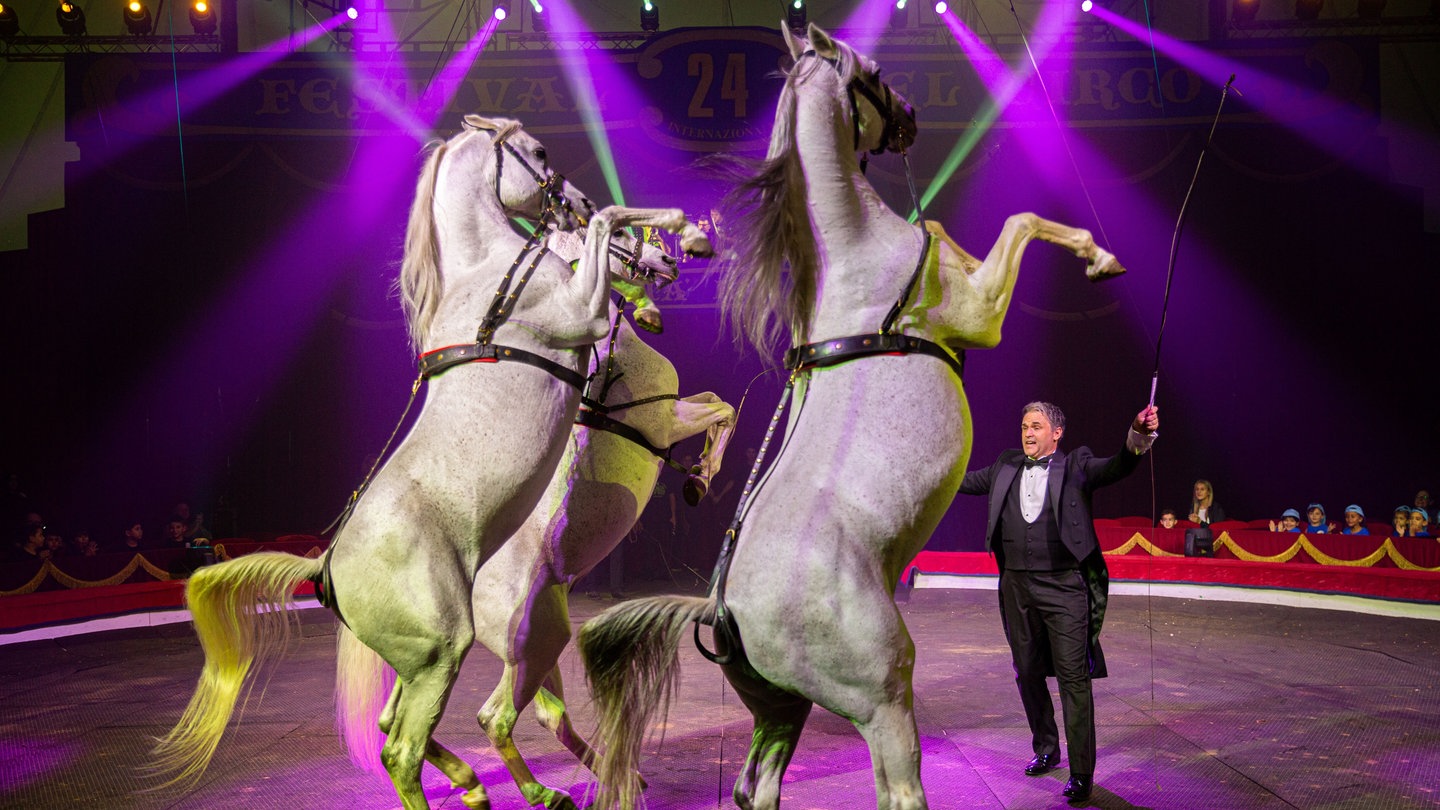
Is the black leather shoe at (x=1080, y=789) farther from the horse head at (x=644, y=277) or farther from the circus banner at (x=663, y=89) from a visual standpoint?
the circus banner at (x=663, y=89)

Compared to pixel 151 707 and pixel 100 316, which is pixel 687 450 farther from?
pixel 151 707

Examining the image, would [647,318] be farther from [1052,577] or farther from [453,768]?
[1052,577]

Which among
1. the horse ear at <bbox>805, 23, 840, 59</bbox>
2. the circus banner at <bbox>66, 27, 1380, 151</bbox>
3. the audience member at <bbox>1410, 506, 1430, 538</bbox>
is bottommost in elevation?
the audience member at <bbox>1410, 506, 1430, 538</bbox>

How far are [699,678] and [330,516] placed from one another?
8.53 m

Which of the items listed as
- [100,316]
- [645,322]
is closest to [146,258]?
[100,316]

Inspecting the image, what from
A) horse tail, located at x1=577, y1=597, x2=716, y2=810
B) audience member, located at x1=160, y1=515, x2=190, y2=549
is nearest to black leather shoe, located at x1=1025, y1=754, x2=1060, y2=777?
horse tail, located at x1=577, y1=597, x2=716, y2=810

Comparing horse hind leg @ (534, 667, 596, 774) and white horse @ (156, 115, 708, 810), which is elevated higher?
white horse @ (156, 115, 708, 810)

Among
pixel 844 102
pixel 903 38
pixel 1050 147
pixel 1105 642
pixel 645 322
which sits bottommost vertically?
pixel 1105 642

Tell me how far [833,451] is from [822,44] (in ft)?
3.78

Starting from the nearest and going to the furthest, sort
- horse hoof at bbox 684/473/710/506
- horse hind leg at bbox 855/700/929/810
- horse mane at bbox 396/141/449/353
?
1. horse hind leg at bbox 855/700/929/810
2. horse mane at bbox 396/141/449/353
3. horse hoof at bbox 684/473/710/506

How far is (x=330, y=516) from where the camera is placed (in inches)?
519

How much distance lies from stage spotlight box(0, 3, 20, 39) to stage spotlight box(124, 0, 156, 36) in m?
1.15

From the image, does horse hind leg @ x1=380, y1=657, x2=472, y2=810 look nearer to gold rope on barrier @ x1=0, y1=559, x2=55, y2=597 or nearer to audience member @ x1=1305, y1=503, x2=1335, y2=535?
gold rope on barrier @ x1=0, y1=559, x2=55, y2=597

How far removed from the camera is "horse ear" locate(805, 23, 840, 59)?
2664 millimetres
